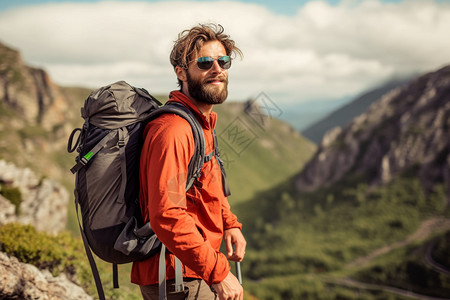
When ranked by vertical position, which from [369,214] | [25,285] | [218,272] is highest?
[369,214]

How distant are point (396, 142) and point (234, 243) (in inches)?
4799

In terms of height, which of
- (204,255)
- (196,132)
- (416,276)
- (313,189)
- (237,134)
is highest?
(313,189)

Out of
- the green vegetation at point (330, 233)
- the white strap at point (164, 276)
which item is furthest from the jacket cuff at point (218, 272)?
the green vegetation at point (330, 233)

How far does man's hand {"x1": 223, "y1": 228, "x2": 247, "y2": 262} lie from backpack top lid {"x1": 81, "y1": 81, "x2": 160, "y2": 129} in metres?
1.78

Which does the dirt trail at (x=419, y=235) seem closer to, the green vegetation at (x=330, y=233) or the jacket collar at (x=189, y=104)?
the green vegetation at (x=330, y=233)

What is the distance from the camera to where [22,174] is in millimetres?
26719

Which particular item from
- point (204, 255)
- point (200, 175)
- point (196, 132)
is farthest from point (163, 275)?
point (196, 132)

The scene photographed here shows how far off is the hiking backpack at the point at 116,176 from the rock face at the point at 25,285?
2.97 metres

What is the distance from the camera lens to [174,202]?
3.07 m

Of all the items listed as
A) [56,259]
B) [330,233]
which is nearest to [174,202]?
[56,259]

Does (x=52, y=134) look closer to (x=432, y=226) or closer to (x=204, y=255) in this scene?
(x=432, y=226)

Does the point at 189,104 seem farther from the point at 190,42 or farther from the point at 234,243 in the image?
the point at 234,243

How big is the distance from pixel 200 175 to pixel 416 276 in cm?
9428

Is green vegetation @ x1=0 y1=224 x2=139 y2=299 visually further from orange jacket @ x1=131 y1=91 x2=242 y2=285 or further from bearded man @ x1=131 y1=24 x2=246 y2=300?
orange jacket @ x1=131 y1=91 x2=242 y2=285
